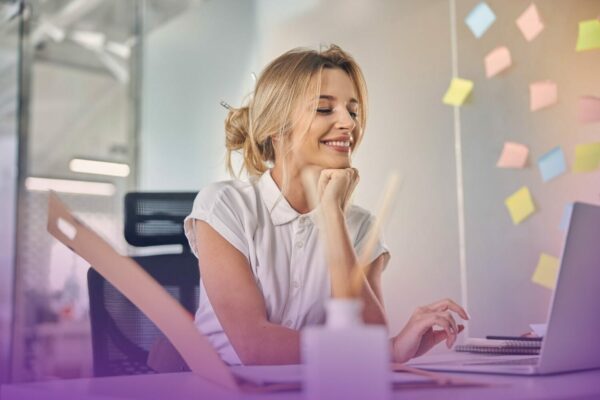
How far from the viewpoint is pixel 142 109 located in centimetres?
371

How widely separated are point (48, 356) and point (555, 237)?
2.63 meters

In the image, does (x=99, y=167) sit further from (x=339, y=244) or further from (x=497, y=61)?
(x=339, y=244)

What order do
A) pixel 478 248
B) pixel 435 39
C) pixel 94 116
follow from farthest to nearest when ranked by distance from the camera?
pixel 94 116 → pixel 435 39 → pixel 478 248

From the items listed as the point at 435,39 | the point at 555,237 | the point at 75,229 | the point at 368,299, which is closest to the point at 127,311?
the point at 368,299

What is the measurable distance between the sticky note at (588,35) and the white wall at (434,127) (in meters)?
0.03

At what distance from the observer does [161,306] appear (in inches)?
24.4

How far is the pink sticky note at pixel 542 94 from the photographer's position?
183 cm

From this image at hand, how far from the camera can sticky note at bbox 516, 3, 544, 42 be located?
6.18 feet

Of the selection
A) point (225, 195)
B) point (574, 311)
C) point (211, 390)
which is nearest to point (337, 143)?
point (225, 195)

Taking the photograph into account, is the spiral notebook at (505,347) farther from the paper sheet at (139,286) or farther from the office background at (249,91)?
the office background at (249,91)

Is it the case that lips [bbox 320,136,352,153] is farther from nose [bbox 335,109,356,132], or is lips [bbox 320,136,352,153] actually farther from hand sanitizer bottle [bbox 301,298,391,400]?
hand sanitizer bottle [bbox 301,298,391,400]

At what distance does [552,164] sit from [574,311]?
116 cm

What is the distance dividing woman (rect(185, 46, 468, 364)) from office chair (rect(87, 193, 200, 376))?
8.4 inches

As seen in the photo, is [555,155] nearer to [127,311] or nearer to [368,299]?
[368,299]
